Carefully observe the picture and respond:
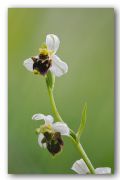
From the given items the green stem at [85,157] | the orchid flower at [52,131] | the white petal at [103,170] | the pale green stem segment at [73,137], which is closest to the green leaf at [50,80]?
the pale green stem segment at [73,137]

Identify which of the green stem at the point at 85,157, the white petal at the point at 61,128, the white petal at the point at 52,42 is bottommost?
the green stem at the point at 85,157

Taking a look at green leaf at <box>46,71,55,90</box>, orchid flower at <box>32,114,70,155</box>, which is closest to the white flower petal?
orchid flower at <box>32,114,70,155</box>

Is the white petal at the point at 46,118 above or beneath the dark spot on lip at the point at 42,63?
beneath

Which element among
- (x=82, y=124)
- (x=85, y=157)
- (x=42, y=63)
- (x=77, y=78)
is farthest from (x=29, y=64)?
(x=85, y=157)

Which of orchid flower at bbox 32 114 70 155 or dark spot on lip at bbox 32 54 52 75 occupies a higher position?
dark spot on lip at bbox 32 54 52 75

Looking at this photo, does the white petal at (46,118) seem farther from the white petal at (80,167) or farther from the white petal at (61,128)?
the white petal at (80,167)

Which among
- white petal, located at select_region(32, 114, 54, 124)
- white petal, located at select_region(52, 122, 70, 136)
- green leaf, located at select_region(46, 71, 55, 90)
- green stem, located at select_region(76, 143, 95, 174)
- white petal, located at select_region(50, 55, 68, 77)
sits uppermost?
white petal, located at select_region(50, 55, 68, 77)

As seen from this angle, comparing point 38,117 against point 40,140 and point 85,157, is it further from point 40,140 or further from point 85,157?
point 85,157

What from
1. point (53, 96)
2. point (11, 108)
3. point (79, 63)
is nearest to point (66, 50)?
point (79, 63)

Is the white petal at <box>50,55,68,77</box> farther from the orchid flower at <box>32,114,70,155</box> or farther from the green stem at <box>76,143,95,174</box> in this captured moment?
the green stem at <box>76,143,95,174</box>
